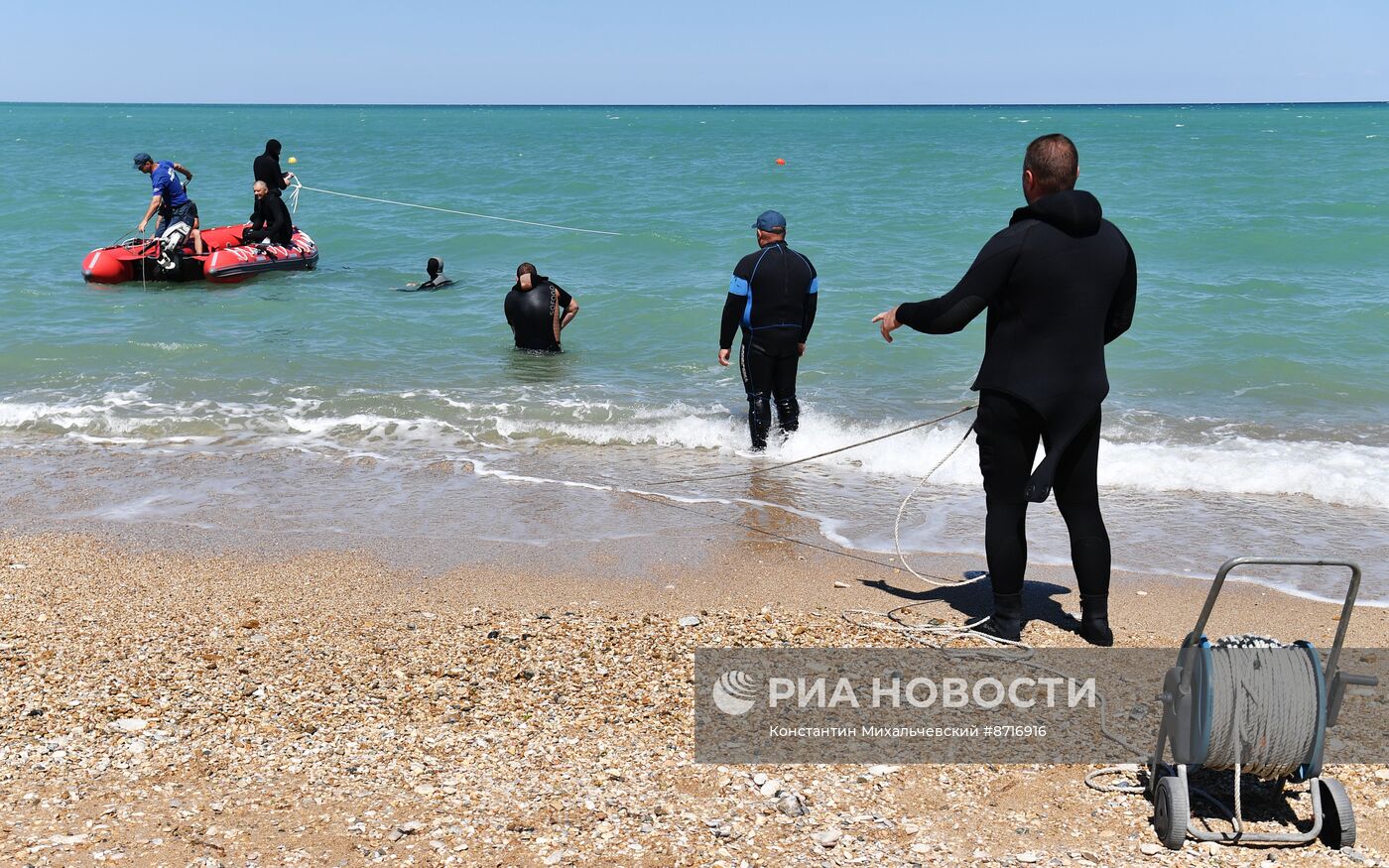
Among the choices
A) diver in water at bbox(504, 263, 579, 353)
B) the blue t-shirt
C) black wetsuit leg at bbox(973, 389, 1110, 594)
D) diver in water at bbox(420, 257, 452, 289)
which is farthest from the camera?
diver in water at bbox(420, 257, 452, 289)

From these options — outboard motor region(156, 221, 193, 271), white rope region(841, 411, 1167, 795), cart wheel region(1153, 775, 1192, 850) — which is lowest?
white rope region(841, 411, 1167, 795)

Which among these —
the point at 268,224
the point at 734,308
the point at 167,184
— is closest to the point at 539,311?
the point at 734,308

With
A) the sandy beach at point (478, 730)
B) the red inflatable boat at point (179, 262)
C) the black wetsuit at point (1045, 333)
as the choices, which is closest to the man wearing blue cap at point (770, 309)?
the sandy beach at point (478, 730)

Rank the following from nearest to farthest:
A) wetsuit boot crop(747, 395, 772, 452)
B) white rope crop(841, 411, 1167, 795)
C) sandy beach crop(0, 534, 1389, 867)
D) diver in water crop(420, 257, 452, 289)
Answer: sandy beach crop(0, 534, 1389, 867) < white rope crop(841, 411, 1167, 795) < wetsuit boot crop(747, 395, 772, 452) < diver in water crop(420, 257, 452, 289)

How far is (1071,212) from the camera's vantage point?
13.5 feet

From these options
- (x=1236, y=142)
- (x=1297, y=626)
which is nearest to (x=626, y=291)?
(x=1297, y=626)

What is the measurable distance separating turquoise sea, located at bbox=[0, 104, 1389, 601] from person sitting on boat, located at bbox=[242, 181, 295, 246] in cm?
62

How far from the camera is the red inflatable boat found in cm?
1605

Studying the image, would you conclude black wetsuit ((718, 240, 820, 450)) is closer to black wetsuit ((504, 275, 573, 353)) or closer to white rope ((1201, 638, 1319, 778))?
black wetsuit ((504, 275, 573, 353))

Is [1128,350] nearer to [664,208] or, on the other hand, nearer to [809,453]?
[809,453]

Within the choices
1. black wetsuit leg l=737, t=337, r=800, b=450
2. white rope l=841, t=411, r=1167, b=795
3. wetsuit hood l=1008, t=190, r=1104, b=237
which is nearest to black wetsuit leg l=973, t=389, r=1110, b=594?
white rope l=841, t=411, r=1167, b=795

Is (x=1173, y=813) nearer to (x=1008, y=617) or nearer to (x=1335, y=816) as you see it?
(x=1335, y=816)

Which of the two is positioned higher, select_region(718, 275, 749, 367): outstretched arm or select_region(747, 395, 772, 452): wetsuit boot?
select_region(718, 275, 749, 367): outstretched arm

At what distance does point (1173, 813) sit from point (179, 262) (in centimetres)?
1566
